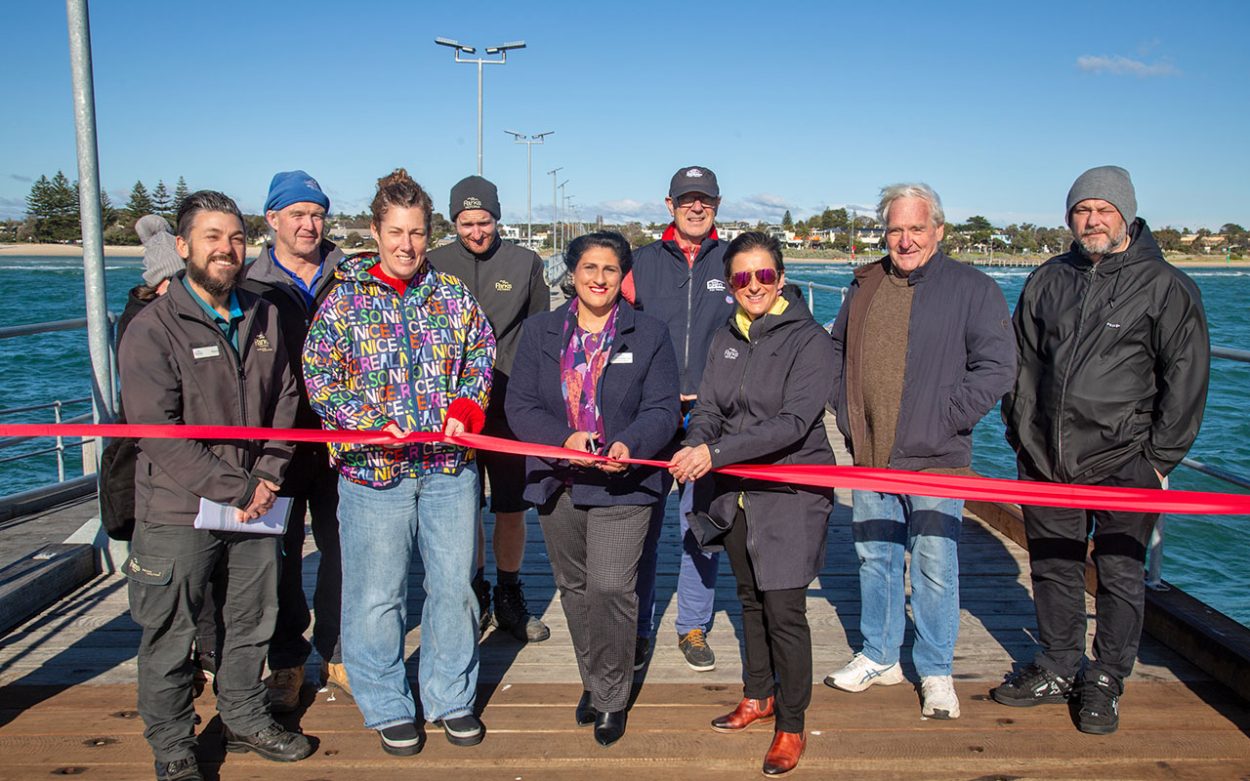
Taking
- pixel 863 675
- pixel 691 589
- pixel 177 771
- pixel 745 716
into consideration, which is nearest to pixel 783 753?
pixel 745 716

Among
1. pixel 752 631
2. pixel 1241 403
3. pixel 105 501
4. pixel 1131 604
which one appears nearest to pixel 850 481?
pixel 752 631

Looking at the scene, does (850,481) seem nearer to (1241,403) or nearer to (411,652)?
(411,652)

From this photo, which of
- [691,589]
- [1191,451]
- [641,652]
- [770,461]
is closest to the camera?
[770,461]

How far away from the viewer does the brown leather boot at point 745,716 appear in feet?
10.9

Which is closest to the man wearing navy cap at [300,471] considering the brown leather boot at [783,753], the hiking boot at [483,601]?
the hiking boot at [483,601]

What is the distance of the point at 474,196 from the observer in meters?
4.02

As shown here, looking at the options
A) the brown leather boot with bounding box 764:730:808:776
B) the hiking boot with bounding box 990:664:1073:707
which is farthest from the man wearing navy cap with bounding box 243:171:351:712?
the hiking boot with bounding box 990:664:1073:707

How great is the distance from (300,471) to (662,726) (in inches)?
63.2

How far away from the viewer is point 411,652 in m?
4.09

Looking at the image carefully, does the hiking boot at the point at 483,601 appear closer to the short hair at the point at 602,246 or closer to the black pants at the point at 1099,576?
Result: the short hair at the point at 602,246

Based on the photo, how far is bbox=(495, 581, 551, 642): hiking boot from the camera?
4160mm

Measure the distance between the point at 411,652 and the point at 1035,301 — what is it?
9.61 ft

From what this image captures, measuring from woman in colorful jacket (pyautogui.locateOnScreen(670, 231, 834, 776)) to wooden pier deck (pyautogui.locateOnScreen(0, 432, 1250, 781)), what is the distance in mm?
217

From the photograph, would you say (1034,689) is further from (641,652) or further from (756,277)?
(756,277)
